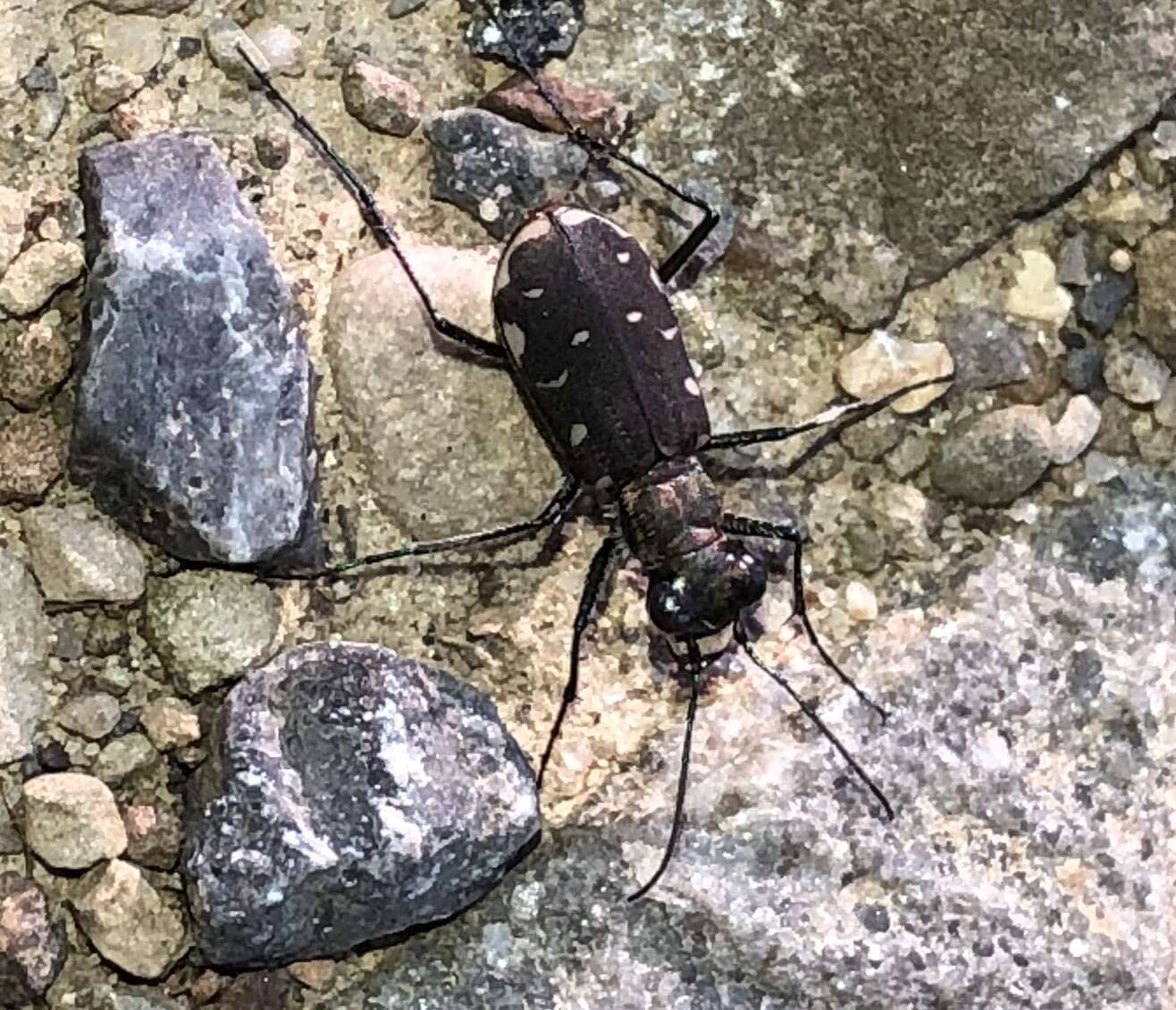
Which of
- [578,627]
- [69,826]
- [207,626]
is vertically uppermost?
[578,627]

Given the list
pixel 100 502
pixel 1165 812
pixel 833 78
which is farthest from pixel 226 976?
pixel 833 78

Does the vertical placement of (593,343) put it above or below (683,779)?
above

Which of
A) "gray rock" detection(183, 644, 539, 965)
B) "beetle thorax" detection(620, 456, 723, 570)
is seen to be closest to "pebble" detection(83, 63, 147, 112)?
"gray rock" detection(183, 644, 539, 965)

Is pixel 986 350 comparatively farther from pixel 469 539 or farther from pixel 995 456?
pixel 469 539

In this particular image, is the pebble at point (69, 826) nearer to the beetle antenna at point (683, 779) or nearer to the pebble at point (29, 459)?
the pebble at point (29, 459)

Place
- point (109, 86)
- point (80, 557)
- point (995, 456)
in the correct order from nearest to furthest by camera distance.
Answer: point (80, 557) < point (109, 86) < point (995, 456)

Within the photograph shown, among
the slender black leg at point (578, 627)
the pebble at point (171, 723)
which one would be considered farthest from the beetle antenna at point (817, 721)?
the pebble at point (171, 723)

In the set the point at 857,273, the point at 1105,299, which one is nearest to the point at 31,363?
the point at 857,273
